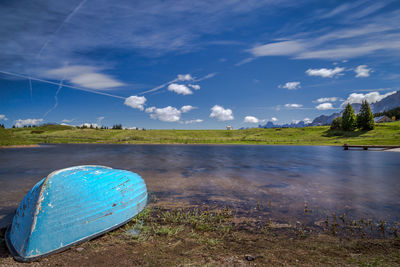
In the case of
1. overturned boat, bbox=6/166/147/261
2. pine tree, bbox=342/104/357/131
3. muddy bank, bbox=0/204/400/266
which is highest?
pine tree, bbox=342/104/357/131

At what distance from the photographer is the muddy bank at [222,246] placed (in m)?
5.05

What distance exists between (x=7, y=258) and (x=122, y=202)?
289 centimetres

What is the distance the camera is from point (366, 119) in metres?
85.6

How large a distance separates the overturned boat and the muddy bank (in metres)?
0.24

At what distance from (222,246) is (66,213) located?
13.6ft

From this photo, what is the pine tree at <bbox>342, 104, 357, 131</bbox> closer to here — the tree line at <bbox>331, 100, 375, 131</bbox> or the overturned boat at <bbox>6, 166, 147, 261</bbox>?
the tree line at <bbox>331, 100, 375, 131</bbox>

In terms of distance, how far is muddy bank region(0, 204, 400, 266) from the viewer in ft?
16.6

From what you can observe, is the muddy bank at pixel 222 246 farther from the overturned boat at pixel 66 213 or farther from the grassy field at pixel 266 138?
the grassy field at pixel 266 138

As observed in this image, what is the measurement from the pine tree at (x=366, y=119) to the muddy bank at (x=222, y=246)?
98.9 meters

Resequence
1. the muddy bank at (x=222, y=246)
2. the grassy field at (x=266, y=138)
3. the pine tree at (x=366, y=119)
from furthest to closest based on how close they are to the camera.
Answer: the pine tree at (x=366, y=119) → the grassy field at (x=266, y=138) → the muddy bank at (x=222, y=246)

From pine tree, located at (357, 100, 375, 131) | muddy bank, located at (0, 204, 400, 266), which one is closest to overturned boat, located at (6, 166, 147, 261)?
muddy bank, located at (0, 204, 400, 266)

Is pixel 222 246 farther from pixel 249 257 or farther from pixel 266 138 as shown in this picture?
pixel 266 138

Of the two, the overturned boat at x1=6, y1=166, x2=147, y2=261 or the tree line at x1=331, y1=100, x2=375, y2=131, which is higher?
the tree line at x1=331, y1=100, x2=375, y2=131

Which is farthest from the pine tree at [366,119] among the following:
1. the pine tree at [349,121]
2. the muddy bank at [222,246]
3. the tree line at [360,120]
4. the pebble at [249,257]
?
the pebble at [249,257]
